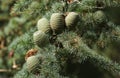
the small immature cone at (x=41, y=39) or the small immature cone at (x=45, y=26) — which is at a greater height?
the small immature cone at (x=45, y=26)

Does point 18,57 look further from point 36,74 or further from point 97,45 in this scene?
point 36,74

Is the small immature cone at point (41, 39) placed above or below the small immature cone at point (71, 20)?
below

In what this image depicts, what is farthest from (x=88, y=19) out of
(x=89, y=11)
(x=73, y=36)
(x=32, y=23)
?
(x=32, y=23)

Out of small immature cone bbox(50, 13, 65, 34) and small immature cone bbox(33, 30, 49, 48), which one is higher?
small immature cone bbox(50, 13, 65, 34)

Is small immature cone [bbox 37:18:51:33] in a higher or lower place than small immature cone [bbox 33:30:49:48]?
higher
